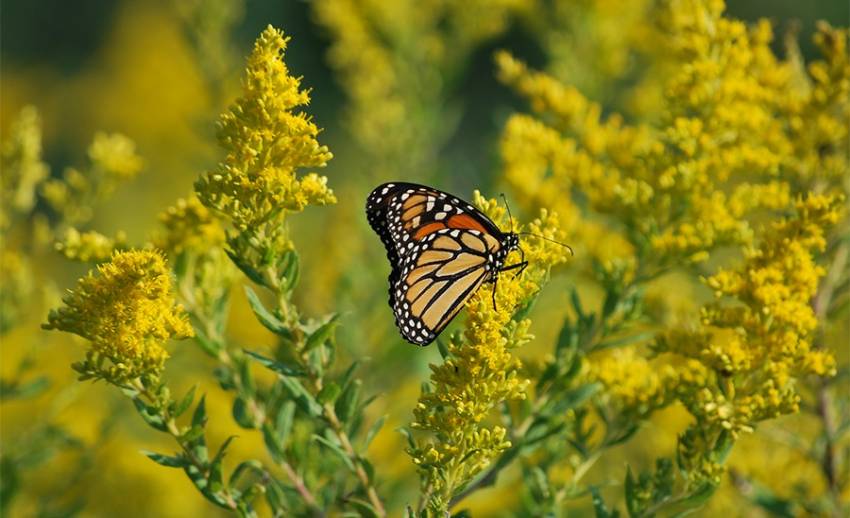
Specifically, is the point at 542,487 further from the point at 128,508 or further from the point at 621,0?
the point at 621,0

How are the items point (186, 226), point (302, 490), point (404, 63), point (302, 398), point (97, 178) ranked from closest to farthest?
point (302, 398)
point (302, 490)
point (186, 226)
point (97, 178)
point (404, 63)

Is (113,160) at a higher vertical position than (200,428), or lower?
higher

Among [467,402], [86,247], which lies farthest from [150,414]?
[467,402]

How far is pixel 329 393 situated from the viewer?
206cm

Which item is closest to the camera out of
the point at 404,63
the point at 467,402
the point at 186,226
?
the point at 467,402

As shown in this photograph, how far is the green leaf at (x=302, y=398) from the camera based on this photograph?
2.08 metres

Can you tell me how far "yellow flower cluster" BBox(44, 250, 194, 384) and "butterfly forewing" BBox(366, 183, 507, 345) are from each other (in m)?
0.64

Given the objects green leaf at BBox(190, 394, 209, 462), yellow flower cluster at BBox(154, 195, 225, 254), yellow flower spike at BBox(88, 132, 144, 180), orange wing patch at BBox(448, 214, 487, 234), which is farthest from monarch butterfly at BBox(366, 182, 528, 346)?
yellow flower spike at BBox(88, 132, 144, 180)

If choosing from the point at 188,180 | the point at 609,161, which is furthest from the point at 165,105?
the point at 609,161

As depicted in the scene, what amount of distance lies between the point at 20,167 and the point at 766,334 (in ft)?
7.91

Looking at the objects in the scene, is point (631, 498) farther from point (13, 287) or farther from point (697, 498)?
point (13, 287)

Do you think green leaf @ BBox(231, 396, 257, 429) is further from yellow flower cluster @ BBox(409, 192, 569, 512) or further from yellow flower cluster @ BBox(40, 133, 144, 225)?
yellow flower cluster @ BBox(40, 133, 144, 225)

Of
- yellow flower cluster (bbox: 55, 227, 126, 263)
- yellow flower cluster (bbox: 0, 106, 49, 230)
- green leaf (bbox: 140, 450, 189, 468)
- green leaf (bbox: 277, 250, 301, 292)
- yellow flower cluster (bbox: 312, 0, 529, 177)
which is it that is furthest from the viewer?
yellow flower cluster (bbox: 312, 0, 529, 177)

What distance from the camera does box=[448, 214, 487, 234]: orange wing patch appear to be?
7.88 feet
